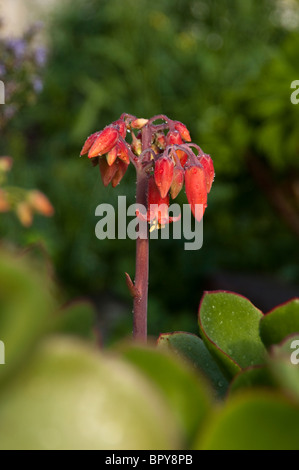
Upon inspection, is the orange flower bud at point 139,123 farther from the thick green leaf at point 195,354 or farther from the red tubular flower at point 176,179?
the thick green leaf at point 195,354

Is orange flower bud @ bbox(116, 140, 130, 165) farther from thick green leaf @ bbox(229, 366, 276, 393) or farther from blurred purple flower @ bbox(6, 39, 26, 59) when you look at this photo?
blurred purple flower @ bbox(6, 39, 26, 59)

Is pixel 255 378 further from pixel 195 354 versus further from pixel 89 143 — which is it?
pixel 89 143

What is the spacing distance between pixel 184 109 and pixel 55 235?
705 millimetres

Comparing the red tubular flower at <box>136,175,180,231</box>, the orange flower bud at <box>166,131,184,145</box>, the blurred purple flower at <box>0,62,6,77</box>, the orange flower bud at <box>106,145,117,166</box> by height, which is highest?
the blurred purple flower at <box>0,62,6,77</box>

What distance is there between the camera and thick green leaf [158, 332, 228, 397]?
0.29 metres

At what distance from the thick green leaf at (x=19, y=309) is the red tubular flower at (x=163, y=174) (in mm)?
212

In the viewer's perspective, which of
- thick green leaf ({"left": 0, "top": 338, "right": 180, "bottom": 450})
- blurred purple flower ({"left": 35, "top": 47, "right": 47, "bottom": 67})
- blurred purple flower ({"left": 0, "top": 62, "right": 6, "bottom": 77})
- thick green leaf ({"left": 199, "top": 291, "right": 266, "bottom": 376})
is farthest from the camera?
blurred purple flower ({"left": 35, "top": 47, "right": 47, "bottom": 67})

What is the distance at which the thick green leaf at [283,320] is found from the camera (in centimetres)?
26

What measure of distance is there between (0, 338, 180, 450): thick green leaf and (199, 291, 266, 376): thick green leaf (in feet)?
0.37

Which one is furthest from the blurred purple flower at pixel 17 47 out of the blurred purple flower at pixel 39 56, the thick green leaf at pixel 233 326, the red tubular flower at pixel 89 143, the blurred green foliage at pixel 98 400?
the blurred green foliage at pixel 98 400

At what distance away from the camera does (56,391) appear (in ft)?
0.54

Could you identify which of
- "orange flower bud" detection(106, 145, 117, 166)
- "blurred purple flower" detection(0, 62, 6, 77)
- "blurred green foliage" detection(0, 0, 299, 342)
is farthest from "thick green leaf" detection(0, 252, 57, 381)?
"blurred green foliage" detection(0, 0, 299, 342)

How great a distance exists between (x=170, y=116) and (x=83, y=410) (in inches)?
96.6
